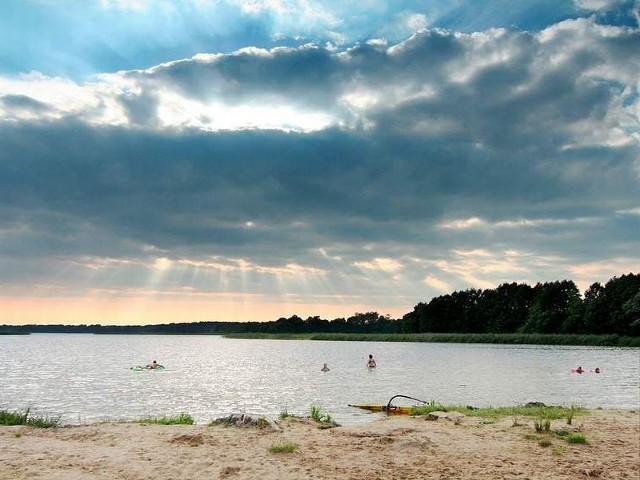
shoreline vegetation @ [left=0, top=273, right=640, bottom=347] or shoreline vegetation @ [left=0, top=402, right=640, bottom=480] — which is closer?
shoreline vegetation @ [left=0, top=402, right=640, bottom=480]

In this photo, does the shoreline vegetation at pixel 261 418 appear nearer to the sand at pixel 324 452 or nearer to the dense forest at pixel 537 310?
the sand at pixel 324 452

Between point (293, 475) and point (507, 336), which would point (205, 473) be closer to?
point (293, 475)

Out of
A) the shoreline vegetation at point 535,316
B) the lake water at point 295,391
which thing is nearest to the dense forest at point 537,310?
the shoreline vegetation at point 535,316

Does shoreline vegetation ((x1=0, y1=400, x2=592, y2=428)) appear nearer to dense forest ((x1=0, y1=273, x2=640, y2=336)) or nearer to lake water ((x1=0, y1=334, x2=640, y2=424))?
lake water ((x1=0, y1=334, x2=640, y2=424))

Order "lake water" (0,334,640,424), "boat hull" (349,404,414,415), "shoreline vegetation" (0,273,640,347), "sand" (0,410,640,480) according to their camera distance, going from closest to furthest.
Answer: "sand" (0,410,640,480) < "boat hull" (349,404,414,415) < "lake water" (0,334,640,424) < "shoreline vegetation" (0,273,640,347)

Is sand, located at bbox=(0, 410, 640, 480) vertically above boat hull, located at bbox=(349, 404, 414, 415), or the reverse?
sand, located at bbox=(0, 410, 640, 480)

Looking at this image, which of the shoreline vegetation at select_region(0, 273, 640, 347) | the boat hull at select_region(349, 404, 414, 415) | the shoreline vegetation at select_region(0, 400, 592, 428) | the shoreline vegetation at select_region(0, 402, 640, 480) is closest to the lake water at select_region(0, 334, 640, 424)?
the boat hull at select_region(349, 404, 414, 415)

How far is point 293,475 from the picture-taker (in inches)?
498

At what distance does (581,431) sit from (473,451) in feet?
15.8

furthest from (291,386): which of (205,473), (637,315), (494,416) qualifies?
(637,315)

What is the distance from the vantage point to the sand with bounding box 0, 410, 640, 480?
12867 millimetres

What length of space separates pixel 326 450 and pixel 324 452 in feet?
0.80

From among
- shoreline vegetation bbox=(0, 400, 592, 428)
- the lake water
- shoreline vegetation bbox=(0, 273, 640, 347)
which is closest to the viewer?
shoreline vegetation bbox=(0, 400, 592, 428)

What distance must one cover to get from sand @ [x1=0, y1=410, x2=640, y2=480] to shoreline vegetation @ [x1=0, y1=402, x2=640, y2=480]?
3 cm
